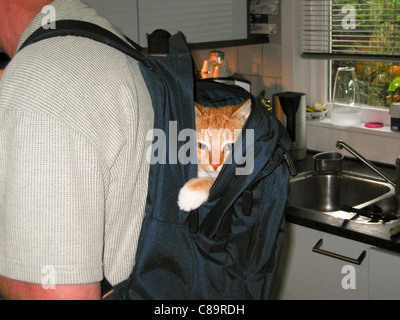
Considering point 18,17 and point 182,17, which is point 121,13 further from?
point 18,17

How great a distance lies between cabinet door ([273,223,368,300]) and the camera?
1796 mm

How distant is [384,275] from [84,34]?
134 cm

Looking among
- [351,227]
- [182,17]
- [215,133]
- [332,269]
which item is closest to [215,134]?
[215,133]

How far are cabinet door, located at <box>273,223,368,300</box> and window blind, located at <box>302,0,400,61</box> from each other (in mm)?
944

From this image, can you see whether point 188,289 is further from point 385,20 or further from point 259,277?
point 385,20

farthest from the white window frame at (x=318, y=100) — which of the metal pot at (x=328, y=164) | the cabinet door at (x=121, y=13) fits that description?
the cabinet door at (x=121, y=13)

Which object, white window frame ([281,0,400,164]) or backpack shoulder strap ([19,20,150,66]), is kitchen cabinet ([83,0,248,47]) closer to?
white window frame ([281,0,400,164])

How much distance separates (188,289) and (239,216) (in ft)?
0.49

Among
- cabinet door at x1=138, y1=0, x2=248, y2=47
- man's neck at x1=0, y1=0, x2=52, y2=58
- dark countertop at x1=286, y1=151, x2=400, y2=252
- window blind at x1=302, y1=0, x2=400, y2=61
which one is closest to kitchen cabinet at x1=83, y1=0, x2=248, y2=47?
cabinet door at x1=138, y1=0, x2=248, y2=47

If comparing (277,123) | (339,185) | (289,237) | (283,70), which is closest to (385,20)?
(283,70)

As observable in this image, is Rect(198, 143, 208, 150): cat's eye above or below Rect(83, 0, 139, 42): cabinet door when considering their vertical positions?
below

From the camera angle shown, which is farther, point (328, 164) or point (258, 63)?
point (258, 63)

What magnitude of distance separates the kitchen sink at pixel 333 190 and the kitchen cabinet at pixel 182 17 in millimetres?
762

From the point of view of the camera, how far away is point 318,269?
6.31 ft
